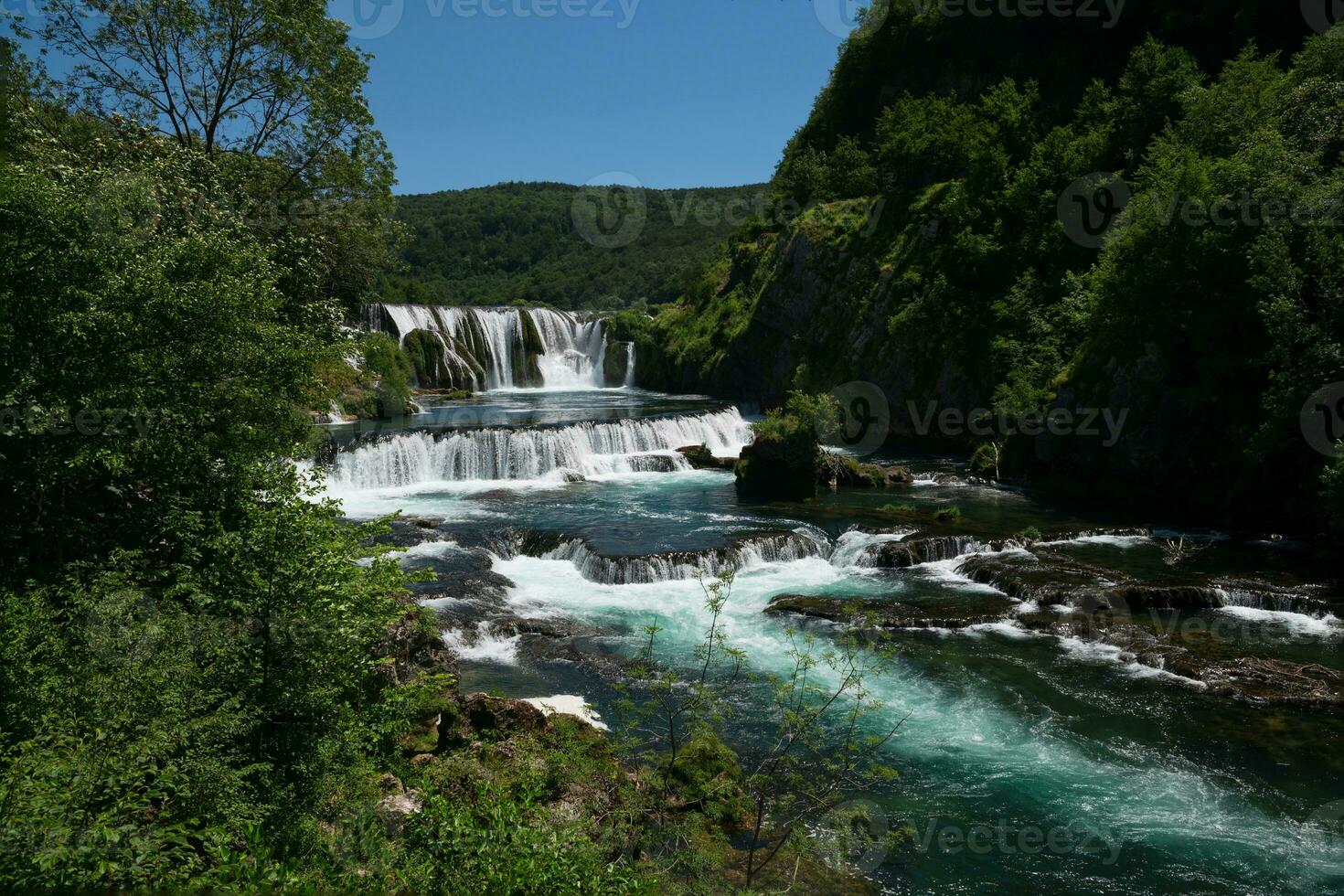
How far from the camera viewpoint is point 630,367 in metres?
60.9

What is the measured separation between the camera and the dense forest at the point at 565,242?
10862 centimetres

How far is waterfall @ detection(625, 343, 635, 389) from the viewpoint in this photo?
2391 inches

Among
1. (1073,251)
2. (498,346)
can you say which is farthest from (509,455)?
(498,346)

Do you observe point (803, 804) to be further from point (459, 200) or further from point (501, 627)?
point (459, 200)

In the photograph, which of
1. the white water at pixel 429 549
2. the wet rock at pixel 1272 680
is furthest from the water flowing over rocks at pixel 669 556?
the wet rock at pixel 1272 680

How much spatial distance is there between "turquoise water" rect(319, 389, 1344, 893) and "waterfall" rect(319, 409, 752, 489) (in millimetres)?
4080

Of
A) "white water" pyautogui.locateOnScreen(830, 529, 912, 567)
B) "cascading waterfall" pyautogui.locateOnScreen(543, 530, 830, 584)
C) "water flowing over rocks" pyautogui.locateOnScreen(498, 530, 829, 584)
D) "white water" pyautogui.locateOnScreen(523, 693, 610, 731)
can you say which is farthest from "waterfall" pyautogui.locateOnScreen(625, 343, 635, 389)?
"white water" pyautogui.locateOnScreen(523, 693, 610, 731)

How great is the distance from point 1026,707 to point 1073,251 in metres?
25.6

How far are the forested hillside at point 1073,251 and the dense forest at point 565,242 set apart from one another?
47061mm

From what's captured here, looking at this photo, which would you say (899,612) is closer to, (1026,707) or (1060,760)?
(1026,707)

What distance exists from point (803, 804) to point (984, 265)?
30.3 metres

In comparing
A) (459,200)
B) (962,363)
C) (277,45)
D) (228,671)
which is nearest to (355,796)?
(228,671)

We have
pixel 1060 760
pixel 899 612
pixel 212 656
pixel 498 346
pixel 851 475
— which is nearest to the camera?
pixel 212 656

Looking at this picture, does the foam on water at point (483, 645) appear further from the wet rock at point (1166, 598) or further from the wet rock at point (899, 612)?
the wet rock at point (1166, 598)
